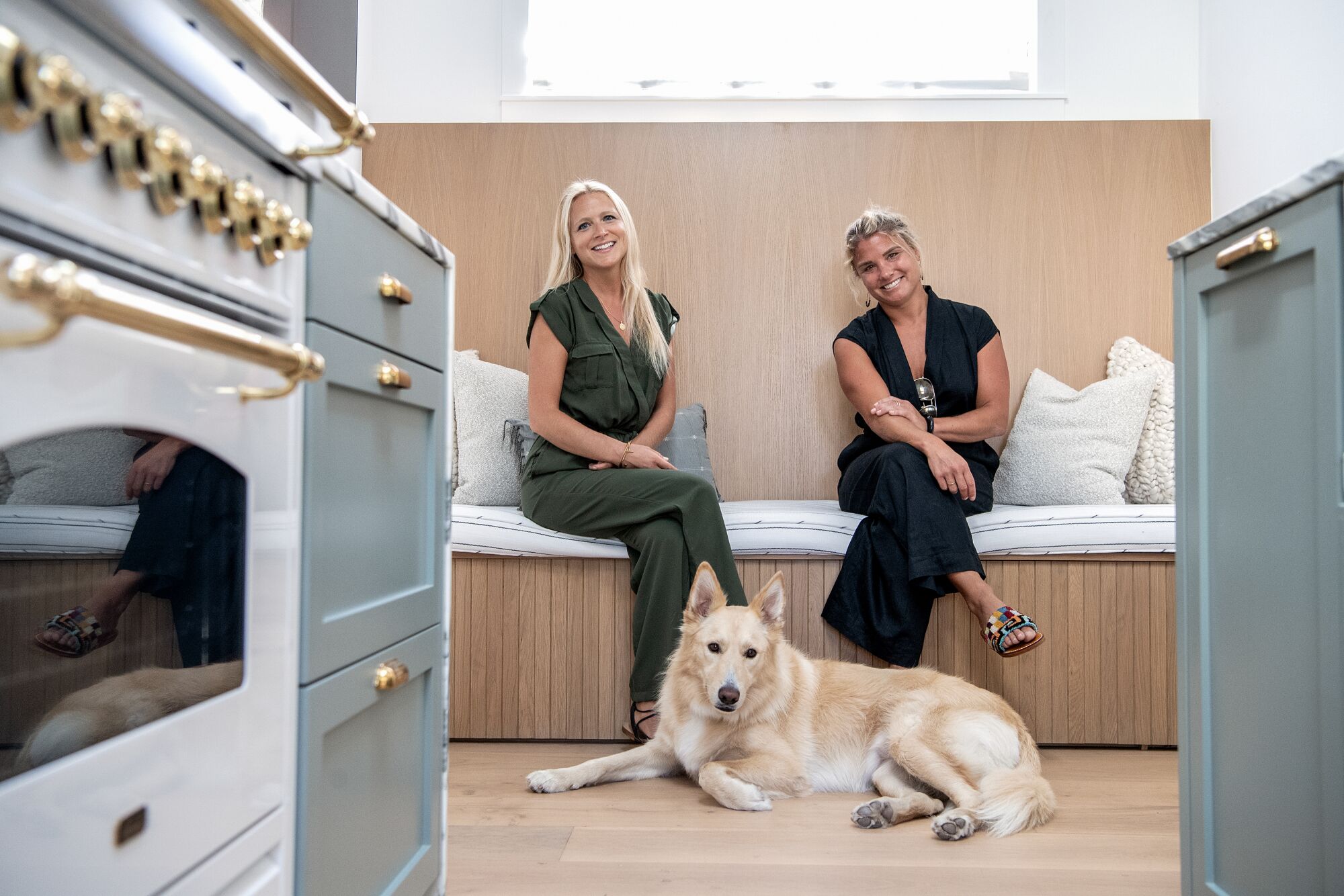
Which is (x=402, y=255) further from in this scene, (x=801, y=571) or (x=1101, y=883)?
(x=801, y=571)

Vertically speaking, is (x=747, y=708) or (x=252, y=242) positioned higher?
(x=252, y=242)

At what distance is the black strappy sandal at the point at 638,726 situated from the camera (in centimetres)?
228

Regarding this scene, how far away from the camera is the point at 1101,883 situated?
146 cm

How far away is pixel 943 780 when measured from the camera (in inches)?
71.0

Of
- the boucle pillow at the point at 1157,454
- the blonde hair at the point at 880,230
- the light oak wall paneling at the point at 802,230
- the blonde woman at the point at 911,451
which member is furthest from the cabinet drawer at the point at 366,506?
the boucle pillow at the point at 1157,454

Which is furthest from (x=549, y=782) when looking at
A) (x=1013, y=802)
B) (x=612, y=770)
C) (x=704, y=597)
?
(x=1013, y=802)

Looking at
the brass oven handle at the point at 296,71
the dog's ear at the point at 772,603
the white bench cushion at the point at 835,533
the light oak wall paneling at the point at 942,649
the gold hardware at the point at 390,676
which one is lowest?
the light oak wall paneling at the point at 942,649

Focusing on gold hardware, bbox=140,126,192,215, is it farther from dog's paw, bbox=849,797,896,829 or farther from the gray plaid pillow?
the gray plaid pillow

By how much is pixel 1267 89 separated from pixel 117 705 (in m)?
3.43

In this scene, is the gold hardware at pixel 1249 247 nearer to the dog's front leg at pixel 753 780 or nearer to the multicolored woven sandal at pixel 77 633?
the multicolored woven sandal at pixel 77 633

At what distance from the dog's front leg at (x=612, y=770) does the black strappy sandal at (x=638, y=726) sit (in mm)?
176

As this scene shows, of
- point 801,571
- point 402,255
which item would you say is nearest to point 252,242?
point 402,255

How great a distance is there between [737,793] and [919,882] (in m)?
0.47

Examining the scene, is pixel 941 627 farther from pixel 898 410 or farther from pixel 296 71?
pixel 296 71
